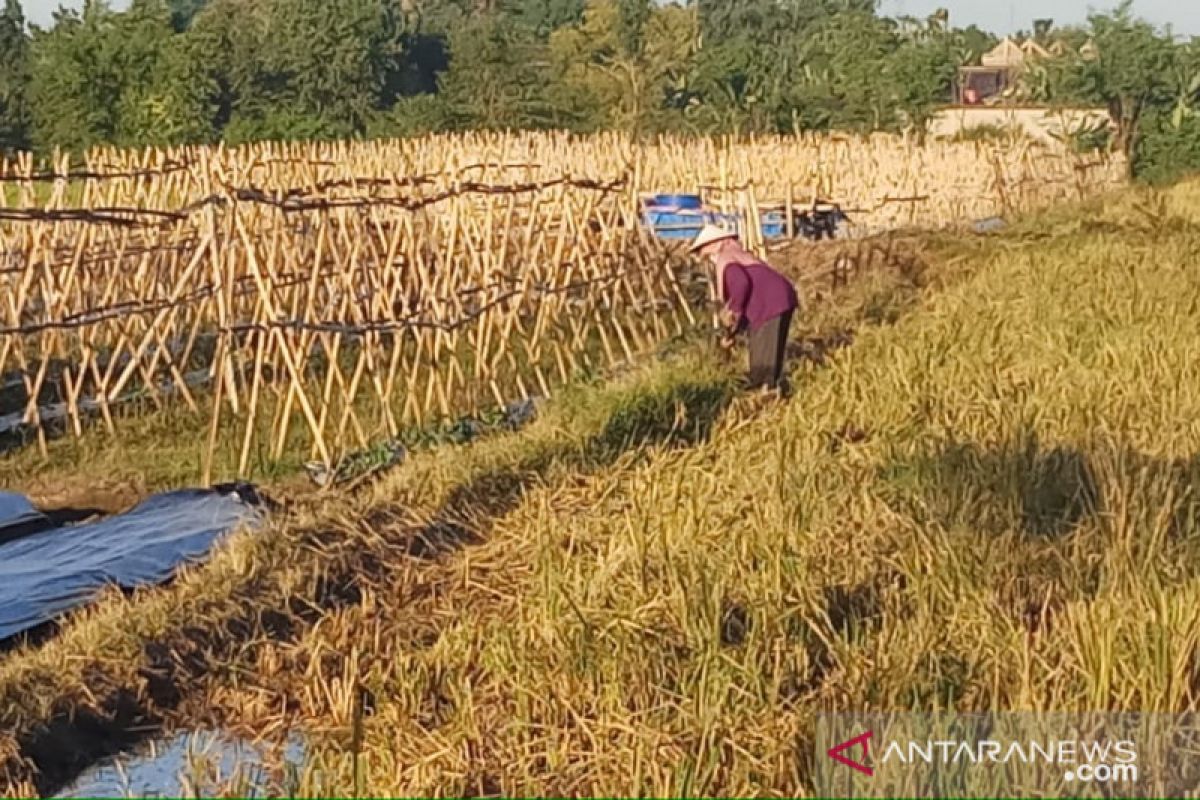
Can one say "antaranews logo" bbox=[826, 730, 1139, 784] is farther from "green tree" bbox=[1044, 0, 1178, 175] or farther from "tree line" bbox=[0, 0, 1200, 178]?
"green tree" bbox=[1044, 0, 1178, 175]

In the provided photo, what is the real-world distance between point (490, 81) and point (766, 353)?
2845 centimetres

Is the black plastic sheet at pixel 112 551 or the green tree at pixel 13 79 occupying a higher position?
the green tree at pixel 13 79

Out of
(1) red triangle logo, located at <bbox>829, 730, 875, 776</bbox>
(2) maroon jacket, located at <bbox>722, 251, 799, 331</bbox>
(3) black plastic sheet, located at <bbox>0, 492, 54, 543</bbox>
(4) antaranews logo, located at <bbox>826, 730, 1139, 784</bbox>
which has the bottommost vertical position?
(3) black plastic sheet, located at <bbox>0, 492, 54, 543</bbox>

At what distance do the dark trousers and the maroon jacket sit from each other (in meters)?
0.06

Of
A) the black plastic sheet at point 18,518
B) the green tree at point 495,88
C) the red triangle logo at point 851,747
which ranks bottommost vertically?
the black plastic sheet at point 18,518

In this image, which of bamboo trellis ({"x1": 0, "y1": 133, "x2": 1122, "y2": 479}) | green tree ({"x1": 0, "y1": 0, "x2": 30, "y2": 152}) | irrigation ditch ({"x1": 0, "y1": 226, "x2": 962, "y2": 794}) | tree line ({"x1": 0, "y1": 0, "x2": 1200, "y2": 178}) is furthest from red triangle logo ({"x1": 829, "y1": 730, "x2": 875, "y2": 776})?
green tree ({"x1": 0, "y1": 0, "x2": 30, "y2": 152})

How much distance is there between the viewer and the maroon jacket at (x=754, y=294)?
9211 millimetres

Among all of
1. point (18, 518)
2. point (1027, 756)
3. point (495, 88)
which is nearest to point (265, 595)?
point (18, 518)

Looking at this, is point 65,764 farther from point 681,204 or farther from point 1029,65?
point 1029,65

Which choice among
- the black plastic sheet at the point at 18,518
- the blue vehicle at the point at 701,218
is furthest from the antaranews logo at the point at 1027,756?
the blue vehicle at the point at 701,218

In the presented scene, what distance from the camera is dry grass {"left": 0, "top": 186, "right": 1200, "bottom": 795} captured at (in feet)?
13.3

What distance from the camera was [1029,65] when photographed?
138ft

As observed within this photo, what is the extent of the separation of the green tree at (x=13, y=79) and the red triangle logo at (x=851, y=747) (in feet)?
102

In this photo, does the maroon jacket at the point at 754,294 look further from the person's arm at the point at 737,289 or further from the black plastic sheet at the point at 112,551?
the black plastic sheet at the point at 112,551
